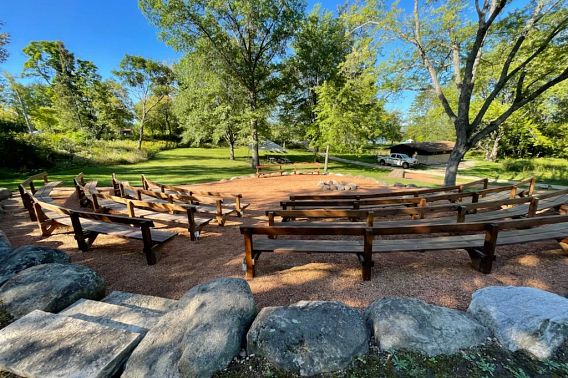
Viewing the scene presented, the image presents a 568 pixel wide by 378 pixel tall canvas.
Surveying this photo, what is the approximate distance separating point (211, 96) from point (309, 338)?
22.9 metres

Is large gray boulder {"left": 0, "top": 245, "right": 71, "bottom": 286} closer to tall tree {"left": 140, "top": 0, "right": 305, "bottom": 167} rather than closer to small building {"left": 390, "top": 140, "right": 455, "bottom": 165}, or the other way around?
tall tree {"left": 140, "top": 0, "right": 305, "bottom": 167}

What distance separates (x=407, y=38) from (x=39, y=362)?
1300 cm

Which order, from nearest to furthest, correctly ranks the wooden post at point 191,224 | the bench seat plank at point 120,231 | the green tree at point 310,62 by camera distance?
the bench seat plank at point 120,231 → the wooden post at point 191,224 → the green tree at point 310,62

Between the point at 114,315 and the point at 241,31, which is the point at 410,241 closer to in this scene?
the point at 114,315

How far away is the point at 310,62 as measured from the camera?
23.4 meters

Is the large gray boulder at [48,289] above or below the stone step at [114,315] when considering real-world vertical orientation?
above

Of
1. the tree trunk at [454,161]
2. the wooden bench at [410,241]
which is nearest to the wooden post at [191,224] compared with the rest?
the wooden bench at [410,241]

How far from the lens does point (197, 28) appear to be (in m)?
17.9

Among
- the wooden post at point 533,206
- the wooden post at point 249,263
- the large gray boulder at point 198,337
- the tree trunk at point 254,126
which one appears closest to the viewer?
the large gray boulder at point 198,337

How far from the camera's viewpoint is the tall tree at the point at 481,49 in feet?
25.3

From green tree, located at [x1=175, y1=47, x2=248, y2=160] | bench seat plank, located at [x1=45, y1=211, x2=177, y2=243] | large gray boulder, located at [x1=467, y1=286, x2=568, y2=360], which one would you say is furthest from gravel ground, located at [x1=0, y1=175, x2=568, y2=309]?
green tree, located at [x1=175, y1=47, x2=248, y2=160]

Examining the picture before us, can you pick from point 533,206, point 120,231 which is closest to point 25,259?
point 120,231

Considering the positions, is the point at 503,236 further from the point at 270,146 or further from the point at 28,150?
the point at 270,146

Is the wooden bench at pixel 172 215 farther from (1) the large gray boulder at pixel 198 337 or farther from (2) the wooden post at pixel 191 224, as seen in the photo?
(1) the large gray boulder at pixel 198 337
